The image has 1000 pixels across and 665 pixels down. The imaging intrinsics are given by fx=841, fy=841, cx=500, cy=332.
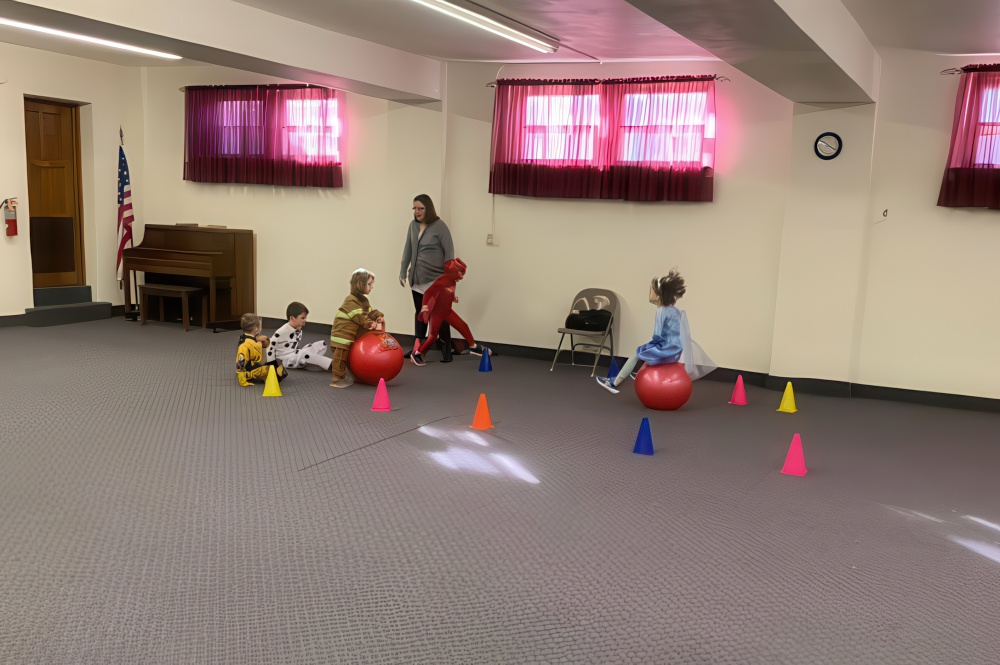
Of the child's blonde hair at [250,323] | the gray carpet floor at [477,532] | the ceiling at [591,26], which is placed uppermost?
the ceiling at [591,26]

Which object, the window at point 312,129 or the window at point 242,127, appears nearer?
the window at point 312,129

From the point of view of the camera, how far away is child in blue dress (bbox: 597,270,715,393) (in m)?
6.24

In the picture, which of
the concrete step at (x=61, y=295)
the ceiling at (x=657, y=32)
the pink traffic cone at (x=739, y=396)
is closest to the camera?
the ceiling at (x=657, y=32)

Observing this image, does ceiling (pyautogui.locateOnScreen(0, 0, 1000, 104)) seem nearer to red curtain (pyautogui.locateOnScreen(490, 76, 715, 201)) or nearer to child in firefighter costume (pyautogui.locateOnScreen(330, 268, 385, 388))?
red curtain (pyautogui.locateOnScreen(490, 76, 715, 201))

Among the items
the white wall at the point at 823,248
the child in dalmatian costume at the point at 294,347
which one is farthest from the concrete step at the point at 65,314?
the white wall at the point at 823,248

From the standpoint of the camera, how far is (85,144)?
32.2ft

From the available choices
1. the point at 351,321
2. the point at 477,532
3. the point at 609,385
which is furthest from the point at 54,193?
the point at 477,532

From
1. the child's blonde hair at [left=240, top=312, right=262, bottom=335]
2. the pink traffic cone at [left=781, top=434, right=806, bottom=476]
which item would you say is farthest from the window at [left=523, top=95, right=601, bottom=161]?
the pink traffic cone at [left=781, top=434, right=806, bottom=476]

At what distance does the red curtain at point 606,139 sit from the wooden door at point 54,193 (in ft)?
17.0

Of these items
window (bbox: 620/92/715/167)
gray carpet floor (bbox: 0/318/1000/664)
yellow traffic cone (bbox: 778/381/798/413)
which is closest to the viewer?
gray carpet floor (bbox: 0/318/1000/664)

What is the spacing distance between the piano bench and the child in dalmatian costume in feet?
8.12

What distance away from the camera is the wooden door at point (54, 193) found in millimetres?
9469

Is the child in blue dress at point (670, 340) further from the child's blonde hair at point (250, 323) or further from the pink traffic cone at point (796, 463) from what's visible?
the child's blonde hair at point (250, 323)

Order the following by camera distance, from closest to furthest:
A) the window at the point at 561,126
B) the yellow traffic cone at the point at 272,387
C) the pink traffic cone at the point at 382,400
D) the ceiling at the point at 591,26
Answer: the ceiling at the point at 591,26
the pink traffic cone at the point at 382,400
the yellow traffic cone at the point at 272,387
the window at the point at 561,126
